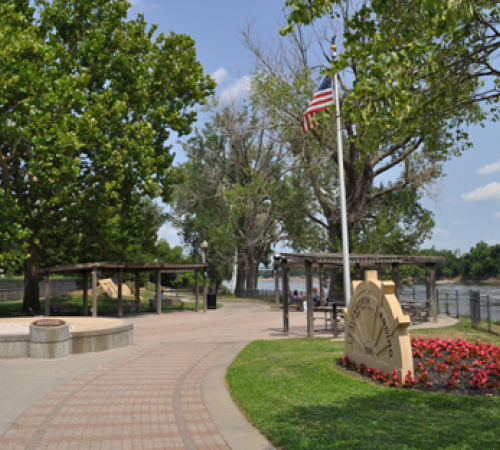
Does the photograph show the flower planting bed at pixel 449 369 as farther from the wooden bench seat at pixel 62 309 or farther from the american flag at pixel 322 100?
the wooden bench seat at pixel 62 309

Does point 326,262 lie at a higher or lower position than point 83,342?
higher

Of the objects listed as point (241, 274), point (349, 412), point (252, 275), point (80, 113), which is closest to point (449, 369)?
point (349, 412)

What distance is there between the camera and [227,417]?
24.3 ft

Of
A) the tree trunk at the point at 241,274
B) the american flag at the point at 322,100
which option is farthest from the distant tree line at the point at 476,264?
the american flag at the point at 322,100

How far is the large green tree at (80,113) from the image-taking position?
22641mm

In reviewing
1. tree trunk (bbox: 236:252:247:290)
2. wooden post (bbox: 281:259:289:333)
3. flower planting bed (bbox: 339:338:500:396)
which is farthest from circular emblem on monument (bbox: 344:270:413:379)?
tree trunk (bbox: 236:252:247:290)

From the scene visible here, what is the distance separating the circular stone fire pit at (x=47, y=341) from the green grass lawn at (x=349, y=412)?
4.68 meters

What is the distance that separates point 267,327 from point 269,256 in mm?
36003

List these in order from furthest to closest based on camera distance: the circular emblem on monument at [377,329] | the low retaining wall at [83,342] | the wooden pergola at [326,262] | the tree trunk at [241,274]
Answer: the tree trunk at [241,274], the wooden pergola at [326,262], the low retaining wall at [83,342], the circular emblem on monument at [377,329]

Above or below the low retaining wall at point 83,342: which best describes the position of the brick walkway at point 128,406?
below

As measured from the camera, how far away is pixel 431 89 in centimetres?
944

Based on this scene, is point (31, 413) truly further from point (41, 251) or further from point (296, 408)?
point (41, 251)

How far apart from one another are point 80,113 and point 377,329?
20230 millimetres

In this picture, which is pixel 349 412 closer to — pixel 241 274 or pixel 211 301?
pixel 211 301
